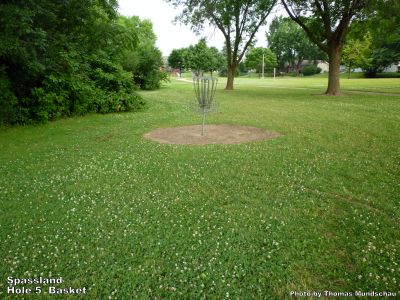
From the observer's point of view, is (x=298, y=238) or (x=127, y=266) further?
(x=298, y=238)

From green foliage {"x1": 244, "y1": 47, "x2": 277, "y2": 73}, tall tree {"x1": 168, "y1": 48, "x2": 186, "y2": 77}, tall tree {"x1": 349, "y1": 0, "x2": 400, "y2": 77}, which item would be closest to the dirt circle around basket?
tall tree {"x1": 349, "y1": 0, "x2": 400, "y2": 77}

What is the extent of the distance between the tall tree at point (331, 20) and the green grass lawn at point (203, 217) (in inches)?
546

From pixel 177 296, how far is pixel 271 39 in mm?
110373

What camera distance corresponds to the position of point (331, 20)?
1903 centimetres

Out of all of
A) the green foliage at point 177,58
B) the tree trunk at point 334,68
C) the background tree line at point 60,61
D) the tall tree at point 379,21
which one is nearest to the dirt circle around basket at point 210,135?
the background tree line at point 60,61

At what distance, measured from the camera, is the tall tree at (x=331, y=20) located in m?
17.9

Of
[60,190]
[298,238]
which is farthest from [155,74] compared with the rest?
[298,238]

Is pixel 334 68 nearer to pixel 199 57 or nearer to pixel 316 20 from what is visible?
pixel 316 20

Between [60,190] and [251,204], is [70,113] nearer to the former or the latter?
[60,190]

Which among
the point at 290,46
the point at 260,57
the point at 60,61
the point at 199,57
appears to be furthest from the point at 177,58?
the point at 60,61

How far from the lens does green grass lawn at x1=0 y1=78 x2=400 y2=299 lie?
9.48 feet

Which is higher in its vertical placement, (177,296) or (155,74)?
(155,74)

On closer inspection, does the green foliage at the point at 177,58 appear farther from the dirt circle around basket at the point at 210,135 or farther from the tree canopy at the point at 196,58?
the dirt circle around basket at the point at 210,135

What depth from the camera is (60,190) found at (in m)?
4.86
